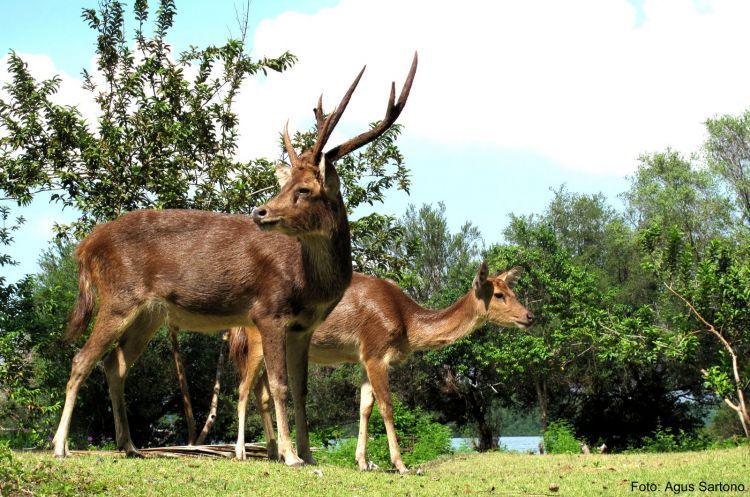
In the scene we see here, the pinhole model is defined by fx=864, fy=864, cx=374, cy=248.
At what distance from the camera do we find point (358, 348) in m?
11.8

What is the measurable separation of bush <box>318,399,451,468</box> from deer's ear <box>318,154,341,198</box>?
27.0ft

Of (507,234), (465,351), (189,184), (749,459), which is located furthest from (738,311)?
(507,234)

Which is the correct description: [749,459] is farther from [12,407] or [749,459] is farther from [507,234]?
[507,234]

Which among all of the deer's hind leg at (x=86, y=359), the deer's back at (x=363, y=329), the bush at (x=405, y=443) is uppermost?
the deer's back at (x=363, y=329)

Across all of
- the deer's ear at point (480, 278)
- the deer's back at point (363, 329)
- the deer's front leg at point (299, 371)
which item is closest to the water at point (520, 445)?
the deer's ear at point (480, 278)

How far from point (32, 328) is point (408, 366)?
16236 mm

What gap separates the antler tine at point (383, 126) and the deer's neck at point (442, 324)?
398 centimetres

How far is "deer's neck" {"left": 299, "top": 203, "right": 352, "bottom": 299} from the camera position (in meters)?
8.70

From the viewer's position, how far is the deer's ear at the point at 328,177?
331 inches

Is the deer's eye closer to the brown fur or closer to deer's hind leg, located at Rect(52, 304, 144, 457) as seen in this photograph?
deer's hind leg, located at Rect(52, 304, 144, 457)

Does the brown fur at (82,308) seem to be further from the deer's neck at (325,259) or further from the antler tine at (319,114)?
the antler tine at (319,114)

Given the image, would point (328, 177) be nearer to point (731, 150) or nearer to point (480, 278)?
point (480, 278)

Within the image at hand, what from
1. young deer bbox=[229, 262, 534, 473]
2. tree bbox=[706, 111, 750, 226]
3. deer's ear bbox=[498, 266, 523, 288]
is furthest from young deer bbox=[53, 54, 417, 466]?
tree bbox=[706, 111, 750, 226]

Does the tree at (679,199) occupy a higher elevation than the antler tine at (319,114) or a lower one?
higher
